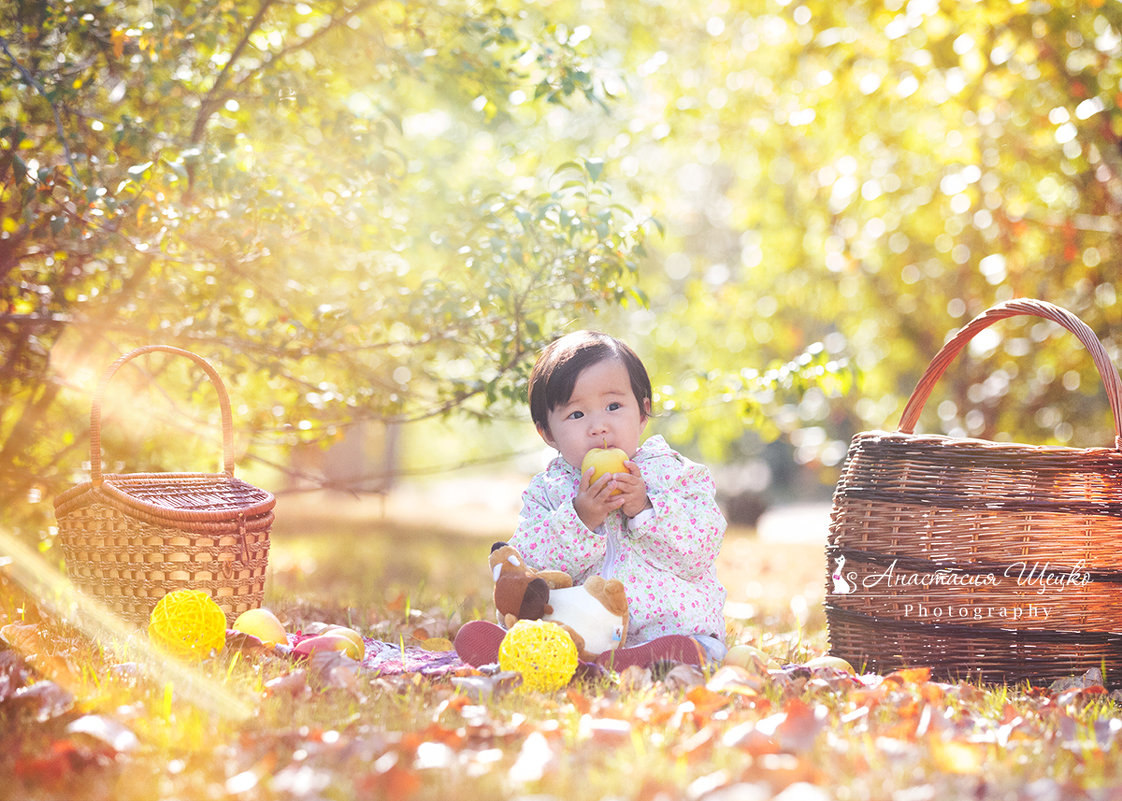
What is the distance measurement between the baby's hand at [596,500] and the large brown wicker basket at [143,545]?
1065 millimetres

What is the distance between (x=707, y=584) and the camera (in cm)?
311

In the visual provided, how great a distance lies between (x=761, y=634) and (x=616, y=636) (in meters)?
1.07

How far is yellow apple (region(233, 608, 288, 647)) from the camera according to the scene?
2801 mm

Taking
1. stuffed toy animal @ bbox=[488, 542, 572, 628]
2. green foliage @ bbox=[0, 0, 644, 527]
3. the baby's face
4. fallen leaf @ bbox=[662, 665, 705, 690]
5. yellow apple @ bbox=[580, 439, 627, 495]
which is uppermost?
green foliage @ bbox=[0, 0, 644, 527]

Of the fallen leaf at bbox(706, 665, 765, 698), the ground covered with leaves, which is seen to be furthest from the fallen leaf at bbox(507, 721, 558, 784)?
the fallen leaf at bbox(706, 665, 765, 698)

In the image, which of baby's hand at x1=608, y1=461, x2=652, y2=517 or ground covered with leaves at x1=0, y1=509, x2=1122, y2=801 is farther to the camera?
baby's hand at x1=608, y1=461, x2=652, y2=517

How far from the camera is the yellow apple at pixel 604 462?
285 cm

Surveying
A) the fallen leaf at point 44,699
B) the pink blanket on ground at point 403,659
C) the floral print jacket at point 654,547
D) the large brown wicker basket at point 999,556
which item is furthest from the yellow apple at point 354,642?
the large brown wicker basket at point 999,556

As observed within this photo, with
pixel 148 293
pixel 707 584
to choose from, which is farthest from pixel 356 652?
pixel 148 293

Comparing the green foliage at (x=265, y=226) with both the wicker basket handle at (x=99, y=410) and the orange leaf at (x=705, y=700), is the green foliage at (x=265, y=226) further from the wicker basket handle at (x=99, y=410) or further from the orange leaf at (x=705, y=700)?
the orange leaf at (x=705, y=700)

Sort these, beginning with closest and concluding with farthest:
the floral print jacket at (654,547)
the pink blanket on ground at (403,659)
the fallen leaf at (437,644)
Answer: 1. the pink blanket on ground at (403,659)
2. the floral print jacket at (654,547)
3. the fallen leaf at (437,644)

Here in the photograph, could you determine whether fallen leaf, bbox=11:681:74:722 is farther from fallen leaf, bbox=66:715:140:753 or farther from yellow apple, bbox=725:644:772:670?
yellow apple, bbox=725:644:772:670

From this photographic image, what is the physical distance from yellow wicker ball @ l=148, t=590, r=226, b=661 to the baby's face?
1.19 meters

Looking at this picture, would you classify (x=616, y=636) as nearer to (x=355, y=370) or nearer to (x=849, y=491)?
(x=849, y=491)
